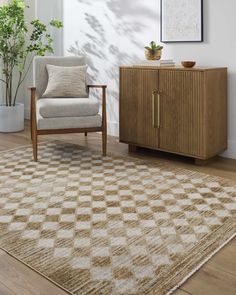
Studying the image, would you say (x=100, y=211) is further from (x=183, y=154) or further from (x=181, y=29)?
(x=181, y=29)

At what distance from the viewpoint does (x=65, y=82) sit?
3.29 meters

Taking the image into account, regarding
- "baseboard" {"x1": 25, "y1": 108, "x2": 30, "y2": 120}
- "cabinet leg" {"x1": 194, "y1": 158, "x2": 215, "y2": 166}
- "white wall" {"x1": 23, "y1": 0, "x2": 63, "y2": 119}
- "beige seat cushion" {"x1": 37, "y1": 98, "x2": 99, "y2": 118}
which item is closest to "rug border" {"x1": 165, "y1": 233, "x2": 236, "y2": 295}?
"cabinet leg" {"x1": 194, "y1": 158, "x2": 215, "y2": 166}

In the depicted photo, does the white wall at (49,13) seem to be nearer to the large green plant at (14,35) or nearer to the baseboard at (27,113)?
the large green plant at (14,35)

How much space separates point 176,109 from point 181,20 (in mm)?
755

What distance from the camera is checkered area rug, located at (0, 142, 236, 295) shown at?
58.9 inches

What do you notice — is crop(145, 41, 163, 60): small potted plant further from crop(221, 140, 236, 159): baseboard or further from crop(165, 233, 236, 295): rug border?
crop(165, 233, 236, 295): rug border

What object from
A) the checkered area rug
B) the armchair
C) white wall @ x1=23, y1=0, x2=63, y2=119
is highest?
white wall @ x1=23, y1=0, x2=63, y2=119

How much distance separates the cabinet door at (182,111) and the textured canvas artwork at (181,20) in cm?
44

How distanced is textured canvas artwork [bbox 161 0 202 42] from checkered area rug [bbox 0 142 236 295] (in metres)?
1.04

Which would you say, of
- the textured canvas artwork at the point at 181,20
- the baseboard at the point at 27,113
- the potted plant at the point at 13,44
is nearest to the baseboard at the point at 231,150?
the textured canvas artwork at the point at 181,20

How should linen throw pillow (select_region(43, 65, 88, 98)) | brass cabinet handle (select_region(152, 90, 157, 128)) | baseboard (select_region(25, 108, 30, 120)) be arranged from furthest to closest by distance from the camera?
baseboard (select_region(25, 108, 30, 120)), linen throw pillow (select_region(43, 65, 88, 98)), brass cabinet handle (select_region(152, 90, 157, 128))

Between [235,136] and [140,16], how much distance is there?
129 centimetres

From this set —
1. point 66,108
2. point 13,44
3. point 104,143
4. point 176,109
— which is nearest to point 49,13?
point 13,44

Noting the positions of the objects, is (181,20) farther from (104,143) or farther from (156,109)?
(104,143)
